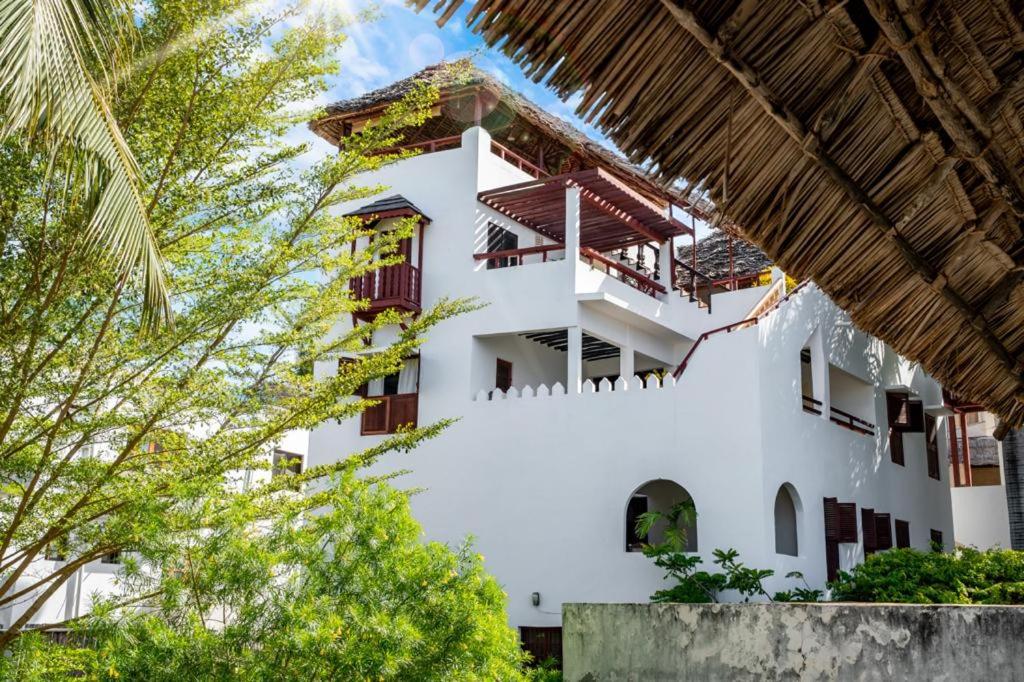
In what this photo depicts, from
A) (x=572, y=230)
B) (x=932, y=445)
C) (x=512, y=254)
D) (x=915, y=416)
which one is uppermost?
(x=572, y=230)

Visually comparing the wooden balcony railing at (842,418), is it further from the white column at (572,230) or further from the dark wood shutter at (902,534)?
the white column at (572,230)

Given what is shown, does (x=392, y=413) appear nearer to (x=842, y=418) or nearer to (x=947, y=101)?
(x=842, y=418)

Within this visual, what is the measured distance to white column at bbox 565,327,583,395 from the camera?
48.2ft

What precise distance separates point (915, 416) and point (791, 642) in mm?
13684

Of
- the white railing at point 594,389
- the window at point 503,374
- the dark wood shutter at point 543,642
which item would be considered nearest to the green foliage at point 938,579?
the white railing at point 594,389

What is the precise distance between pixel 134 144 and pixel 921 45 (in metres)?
5.49

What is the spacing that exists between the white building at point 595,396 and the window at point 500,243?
5cm

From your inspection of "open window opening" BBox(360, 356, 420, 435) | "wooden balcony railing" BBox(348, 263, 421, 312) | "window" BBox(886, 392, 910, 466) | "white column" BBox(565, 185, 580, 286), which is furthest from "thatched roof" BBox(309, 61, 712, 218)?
"window" BBox(886, 392, 910, 466)

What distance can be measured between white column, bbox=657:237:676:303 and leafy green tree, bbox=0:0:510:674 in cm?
996

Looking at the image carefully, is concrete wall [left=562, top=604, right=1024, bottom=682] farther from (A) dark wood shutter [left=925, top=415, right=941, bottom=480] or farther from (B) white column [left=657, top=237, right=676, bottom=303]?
(A) dark wood shutter [left=925, top=415, right=941, bottom=480]

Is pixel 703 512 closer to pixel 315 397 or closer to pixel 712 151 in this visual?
pixel 315 397

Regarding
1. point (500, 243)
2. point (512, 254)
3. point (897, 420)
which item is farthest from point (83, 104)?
point (897, 420)

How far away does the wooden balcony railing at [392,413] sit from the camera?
1588cm

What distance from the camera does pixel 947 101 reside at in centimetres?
278
